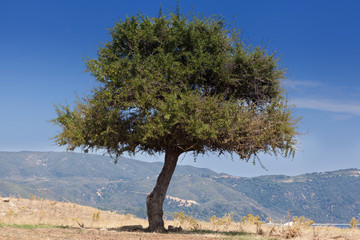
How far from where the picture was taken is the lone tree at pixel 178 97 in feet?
65.1

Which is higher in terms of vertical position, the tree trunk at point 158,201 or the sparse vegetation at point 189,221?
the tree trunk at point 158,201

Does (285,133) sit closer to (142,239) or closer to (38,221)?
(142,239)

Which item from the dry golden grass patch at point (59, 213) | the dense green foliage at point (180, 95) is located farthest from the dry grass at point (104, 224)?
the dense green foliage at point (180, 95)

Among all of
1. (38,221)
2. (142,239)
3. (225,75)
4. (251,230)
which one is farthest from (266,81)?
(38,221)

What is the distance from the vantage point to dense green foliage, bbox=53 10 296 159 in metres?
19.8

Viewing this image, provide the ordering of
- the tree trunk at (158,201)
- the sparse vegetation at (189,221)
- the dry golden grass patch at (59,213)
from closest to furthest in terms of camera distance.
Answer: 1. the tree trunk at (158,201)
2. the sparse vegetation at (189,221)
3. the dry golden grass patch at (59,213)

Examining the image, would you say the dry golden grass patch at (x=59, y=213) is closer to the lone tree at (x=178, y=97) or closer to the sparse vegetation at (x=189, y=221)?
the sparse vegetation at (x=189, y=221)

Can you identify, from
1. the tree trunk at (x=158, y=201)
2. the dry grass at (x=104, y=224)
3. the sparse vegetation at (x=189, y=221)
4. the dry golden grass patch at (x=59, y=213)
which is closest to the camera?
the dry grass at (x=104, y=224)

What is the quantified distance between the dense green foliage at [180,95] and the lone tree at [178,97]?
0.06 metres

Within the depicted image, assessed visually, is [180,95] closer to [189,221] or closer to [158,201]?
[158,201]

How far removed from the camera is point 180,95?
2006 cm

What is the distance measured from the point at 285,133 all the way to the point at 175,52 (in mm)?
8252

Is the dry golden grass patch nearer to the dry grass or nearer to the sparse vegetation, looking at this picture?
the dry grass

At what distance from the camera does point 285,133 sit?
70.6 feet
